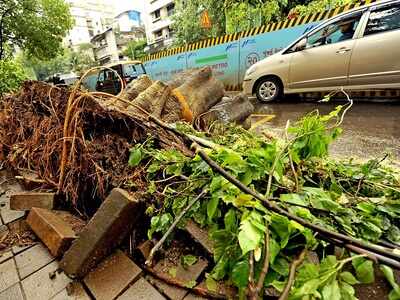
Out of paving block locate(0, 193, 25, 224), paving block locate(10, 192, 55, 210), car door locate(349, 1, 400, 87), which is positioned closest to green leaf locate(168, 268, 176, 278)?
paving block locate(10, 192, 55, 210)

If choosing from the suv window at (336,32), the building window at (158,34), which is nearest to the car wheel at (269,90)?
the suv window at (336,32)

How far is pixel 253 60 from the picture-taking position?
802cm

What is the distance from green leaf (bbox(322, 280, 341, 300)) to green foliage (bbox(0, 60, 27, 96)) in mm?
8261

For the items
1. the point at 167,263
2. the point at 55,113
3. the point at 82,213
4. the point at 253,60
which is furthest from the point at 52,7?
the point at 167,263

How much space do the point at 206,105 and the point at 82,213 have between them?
82.3 inches

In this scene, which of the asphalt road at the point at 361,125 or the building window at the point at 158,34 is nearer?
the asphalt road at the point at 361,125

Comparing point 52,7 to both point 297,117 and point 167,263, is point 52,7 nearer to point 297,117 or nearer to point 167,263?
point 297,117

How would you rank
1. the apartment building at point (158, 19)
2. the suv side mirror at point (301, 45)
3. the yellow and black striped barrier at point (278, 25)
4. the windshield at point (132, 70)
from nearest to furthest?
the suv side mirror at point (301, 45)
the yellow and black striped barrier at point (278, 25)
the windshield at point (132, 70)
the apartment building at point (158, 19)

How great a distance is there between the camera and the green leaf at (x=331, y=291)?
84 centimetres

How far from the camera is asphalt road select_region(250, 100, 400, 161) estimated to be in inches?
117

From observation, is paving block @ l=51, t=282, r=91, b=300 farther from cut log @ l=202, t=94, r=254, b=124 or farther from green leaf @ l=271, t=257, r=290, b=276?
cut log @ l=202, t=94, r=254, b=124

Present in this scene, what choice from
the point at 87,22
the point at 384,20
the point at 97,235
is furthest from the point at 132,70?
the point at 87,22

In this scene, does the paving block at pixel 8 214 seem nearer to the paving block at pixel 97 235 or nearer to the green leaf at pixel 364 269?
the paving block at pixel 97 235

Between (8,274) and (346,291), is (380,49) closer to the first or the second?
(346,291)
